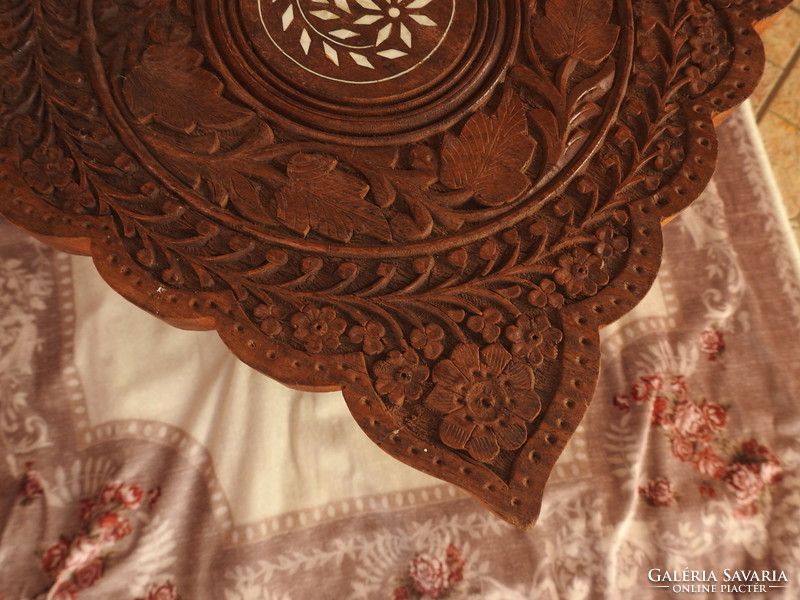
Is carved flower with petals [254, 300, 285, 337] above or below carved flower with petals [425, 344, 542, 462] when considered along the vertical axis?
above

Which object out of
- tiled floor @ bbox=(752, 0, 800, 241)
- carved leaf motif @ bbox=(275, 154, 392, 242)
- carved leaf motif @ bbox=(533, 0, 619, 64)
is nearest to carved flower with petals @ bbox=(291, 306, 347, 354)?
carved leaf motif @ bbox=(275, 154, 392, 242)

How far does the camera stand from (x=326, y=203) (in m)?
1.15

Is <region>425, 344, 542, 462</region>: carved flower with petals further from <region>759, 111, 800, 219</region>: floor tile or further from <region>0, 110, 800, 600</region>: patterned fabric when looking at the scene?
<region>759, 111, 800, 219</region>: floor tile

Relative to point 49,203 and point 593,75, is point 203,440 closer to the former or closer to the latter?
point 49,203

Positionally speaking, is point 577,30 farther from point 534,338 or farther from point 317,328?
point 317,328

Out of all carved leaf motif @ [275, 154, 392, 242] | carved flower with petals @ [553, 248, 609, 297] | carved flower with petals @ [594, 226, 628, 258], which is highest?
carved leaf motif @ [275, 154, 392, 242]

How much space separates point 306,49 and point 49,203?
0.46 metres

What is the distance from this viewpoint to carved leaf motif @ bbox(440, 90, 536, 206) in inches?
46.2

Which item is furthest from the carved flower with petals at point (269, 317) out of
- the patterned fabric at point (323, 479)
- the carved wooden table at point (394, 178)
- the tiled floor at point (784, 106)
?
the tiled floor at point (784, 106)

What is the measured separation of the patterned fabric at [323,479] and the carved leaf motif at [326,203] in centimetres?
51

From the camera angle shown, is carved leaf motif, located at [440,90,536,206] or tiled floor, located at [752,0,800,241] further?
tiled floor, located at [752,0,800,241]

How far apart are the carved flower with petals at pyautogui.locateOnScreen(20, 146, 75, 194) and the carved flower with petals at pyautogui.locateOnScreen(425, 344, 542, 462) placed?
2.01 feet

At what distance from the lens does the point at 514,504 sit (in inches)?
41.8

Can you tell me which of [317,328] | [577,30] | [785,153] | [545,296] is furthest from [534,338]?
[785,153]
